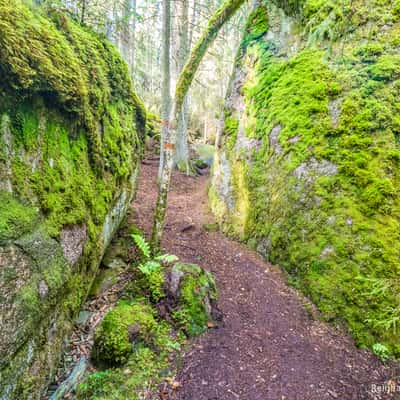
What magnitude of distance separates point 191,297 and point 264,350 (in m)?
1.21

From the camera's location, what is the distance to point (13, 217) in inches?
78.5

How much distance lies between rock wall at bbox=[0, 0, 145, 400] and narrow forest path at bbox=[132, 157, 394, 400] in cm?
159

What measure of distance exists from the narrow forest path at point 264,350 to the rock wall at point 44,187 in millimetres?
1590

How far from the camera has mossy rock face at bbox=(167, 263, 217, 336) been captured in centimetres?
353

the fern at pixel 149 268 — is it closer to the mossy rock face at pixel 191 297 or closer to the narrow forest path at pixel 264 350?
the mossy rock face at pixel 191 297

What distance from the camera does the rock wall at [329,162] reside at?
386 cm

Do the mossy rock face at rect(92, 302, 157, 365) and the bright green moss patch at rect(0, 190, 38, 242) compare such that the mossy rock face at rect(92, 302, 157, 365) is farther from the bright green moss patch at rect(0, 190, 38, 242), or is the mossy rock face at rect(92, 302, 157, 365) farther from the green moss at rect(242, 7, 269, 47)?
the green moss at rect(242, 7, 269, 47)

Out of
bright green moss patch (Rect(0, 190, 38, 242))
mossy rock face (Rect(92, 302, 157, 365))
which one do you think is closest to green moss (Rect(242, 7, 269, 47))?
bright green moss patch (Rect(0, 190, 38, 242))

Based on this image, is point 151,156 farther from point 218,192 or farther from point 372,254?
point 372,254

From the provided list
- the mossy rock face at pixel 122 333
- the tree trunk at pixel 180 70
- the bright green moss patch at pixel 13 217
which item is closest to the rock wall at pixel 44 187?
the bright green moss patch at pixel 13 217

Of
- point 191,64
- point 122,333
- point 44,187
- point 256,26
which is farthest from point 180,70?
point 122,333

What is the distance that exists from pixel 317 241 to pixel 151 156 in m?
9.12

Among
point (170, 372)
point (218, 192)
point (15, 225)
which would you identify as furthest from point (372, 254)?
point (15, 225)

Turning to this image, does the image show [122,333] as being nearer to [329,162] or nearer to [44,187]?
[44,187]
